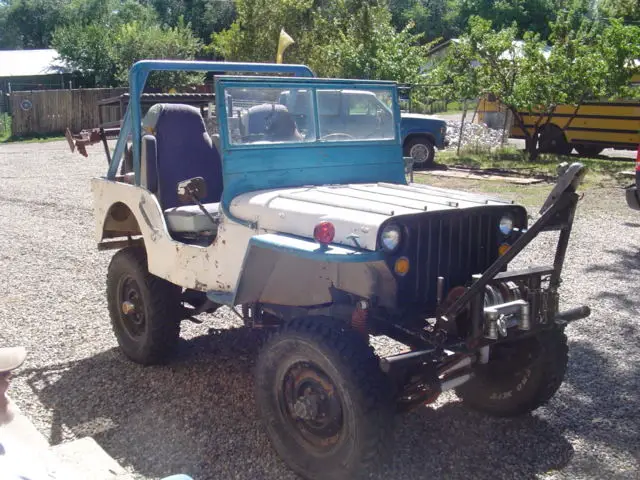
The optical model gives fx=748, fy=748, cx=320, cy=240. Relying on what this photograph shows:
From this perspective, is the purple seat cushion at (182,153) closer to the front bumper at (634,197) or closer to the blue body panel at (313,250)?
the blue body panel at (313,250)

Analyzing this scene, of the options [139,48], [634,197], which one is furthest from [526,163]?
[139,48]

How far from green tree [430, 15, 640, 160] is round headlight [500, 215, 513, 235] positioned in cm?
1292

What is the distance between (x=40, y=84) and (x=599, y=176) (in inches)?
1256

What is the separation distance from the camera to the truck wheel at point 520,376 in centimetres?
415

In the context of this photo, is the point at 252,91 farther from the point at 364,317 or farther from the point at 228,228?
the point at 364,317

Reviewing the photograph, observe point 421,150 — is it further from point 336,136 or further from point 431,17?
point 431,17

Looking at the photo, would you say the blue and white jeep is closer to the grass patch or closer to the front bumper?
the front bumper

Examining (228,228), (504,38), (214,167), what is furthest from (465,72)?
(228,228)

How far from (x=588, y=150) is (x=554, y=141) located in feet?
3.41

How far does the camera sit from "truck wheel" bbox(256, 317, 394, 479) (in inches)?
136

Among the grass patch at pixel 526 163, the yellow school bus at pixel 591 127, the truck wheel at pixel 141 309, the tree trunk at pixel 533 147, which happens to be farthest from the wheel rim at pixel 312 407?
the yellow school bus at pixel 591 127

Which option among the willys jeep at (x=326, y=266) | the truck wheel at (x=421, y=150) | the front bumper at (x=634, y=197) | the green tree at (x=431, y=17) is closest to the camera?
the willys jeep at (x=326, y=266)

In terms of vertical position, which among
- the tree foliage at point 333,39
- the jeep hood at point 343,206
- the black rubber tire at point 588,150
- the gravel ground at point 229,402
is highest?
the tree foliage at point 333,39

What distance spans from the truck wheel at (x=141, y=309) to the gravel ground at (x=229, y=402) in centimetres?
16
